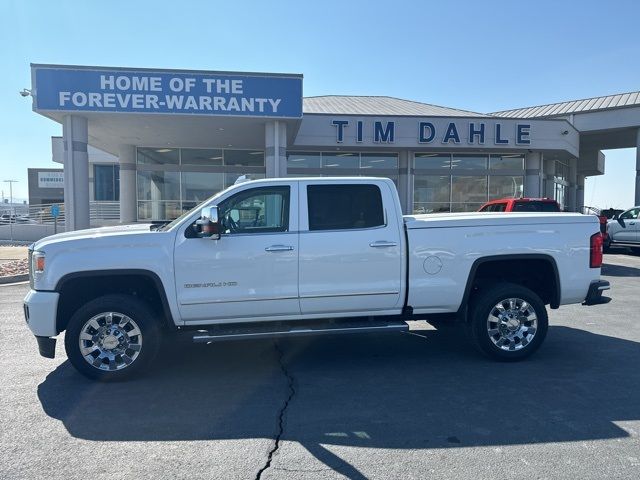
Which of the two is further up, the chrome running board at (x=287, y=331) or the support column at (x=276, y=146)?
the support column at (x=276, y=146)

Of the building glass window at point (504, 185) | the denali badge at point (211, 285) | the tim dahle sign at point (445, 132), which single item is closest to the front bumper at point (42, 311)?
the denali badge at point (211, 285)

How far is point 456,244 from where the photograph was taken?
539 cm

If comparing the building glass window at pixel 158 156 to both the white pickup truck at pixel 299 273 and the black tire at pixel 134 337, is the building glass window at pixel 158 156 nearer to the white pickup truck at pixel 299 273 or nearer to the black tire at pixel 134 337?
the white pickup truck at pixel 299 273

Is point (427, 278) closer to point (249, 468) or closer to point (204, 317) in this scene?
point (204, 317)

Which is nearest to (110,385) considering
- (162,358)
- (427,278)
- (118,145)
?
(162,358)

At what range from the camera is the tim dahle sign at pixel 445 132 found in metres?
21.5

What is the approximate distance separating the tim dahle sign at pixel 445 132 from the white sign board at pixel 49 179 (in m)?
44.5

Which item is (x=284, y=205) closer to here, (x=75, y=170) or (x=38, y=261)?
(x=38, y=261)

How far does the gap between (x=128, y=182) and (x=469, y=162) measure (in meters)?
16.4

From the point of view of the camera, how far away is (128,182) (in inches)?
906

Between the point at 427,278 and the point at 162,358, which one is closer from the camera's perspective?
the point at 427,278

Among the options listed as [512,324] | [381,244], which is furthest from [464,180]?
[381,244]

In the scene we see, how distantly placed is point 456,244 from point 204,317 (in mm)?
2799

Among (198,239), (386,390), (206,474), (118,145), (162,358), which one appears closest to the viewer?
(206,474)
